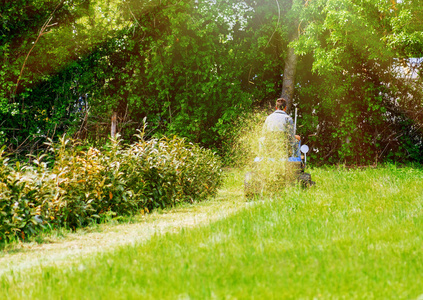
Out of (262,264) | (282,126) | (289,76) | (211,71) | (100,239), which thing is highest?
(211,71)

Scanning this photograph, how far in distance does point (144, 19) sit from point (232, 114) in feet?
13.1

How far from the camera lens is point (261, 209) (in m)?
5.89

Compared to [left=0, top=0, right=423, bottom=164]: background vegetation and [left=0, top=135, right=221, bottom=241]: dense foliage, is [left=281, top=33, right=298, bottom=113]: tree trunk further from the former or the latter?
[left=0, top=135, right=221, bottom=241]: dense foliage

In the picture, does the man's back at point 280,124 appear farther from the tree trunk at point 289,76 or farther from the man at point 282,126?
the tree trunk at point 289,76

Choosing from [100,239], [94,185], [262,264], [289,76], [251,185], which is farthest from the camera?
[289,76]

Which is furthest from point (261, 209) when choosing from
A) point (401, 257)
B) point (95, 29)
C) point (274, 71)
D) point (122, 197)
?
point (274, 71)

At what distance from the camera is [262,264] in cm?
347

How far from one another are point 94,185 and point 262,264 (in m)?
3.22

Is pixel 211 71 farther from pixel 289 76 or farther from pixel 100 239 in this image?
pixel 100 239

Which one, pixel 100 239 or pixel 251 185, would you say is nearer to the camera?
pixel 100 239

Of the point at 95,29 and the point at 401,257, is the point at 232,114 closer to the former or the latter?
the point at 95,29

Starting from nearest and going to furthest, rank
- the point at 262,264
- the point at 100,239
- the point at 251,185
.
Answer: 1. the point at 262,264
2. the point at 100,239
3. the point at 251,185

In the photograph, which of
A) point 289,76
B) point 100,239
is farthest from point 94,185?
point 289,76

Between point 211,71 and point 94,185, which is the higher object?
point 211,71
